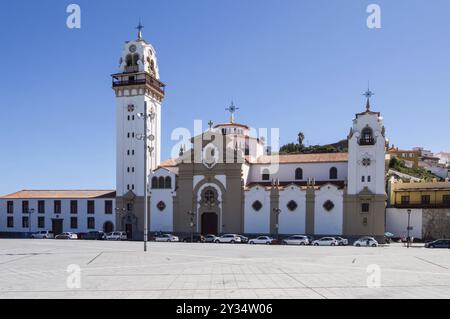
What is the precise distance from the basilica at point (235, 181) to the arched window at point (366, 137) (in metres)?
0.11

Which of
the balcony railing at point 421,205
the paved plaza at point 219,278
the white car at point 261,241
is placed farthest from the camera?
the balcony railing at point 421,205

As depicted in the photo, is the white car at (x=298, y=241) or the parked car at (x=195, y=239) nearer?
the white car at (x=298, y=241)

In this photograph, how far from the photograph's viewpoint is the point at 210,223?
54.0 meters

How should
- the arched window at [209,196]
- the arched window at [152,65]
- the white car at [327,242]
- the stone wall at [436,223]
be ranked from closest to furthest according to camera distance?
the white car at [327,242]
the stone wall at [436,223]
the arched window at [209,196]
the arched window at [152,65]

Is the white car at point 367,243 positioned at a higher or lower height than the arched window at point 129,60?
lower

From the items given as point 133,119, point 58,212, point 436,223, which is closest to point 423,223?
point 436,223

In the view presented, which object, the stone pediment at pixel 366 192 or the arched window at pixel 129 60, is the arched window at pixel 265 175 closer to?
the stone pediment at pixel 366 192

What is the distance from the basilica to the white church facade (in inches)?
4.4

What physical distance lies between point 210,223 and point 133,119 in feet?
55.0

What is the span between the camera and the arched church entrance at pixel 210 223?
53781 millimetres

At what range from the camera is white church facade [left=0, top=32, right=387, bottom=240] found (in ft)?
162

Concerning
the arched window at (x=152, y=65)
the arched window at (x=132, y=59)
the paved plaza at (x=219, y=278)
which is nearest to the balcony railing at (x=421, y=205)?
the paved plaza at (x=219, y=278)
